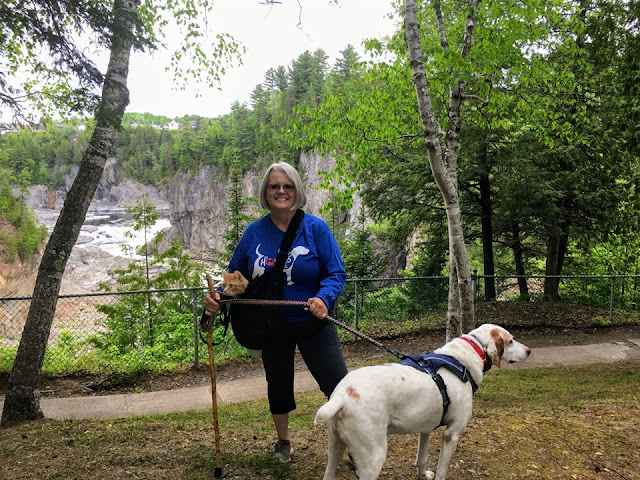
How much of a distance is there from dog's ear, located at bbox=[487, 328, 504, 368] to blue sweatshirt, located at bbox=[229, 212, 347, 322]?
108 centimetres

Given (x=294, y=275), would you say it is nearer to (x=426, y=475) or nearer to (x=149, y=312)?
(x=426, y=475)

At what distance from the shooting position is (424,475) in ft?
9.48

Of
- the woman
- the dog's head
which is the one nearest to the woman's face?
the woman

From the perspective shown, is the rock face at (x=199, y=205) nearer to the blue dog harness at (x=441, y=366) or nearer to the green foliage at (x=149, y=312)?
the green foliage at (x=149, y=312)

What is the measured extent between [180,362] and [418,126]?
634cm

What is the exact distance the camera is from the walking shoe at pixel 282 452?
3191mm

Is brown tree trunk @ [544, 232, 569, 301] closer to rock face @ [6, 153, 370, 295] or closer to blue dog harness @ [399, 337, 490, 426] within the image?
blue dog harness @ [399, 337, 490, 426]

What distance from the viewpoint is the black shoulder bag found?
2.81 metres

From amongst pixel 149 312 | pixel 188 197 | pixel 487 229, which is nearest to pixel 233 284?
pixel 149 312

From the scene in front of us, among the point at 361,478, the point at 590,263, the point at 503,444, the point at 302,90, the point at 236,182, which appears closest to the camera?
the point at 361,478

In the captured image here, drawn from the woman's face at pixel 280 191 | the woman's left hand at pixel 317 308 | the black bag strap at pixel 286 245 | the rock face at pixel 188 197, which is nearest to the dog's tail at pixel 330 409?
the woman's left hand at pixel 317 308

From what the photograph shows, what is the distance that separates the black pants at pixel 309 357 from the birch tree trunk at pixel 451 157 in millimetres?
3569

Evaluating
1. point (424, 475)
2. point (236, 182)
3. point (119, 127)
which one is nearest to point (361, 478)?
point (424, 475)

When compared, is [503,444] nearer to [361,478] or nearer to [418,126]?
[361,478]
